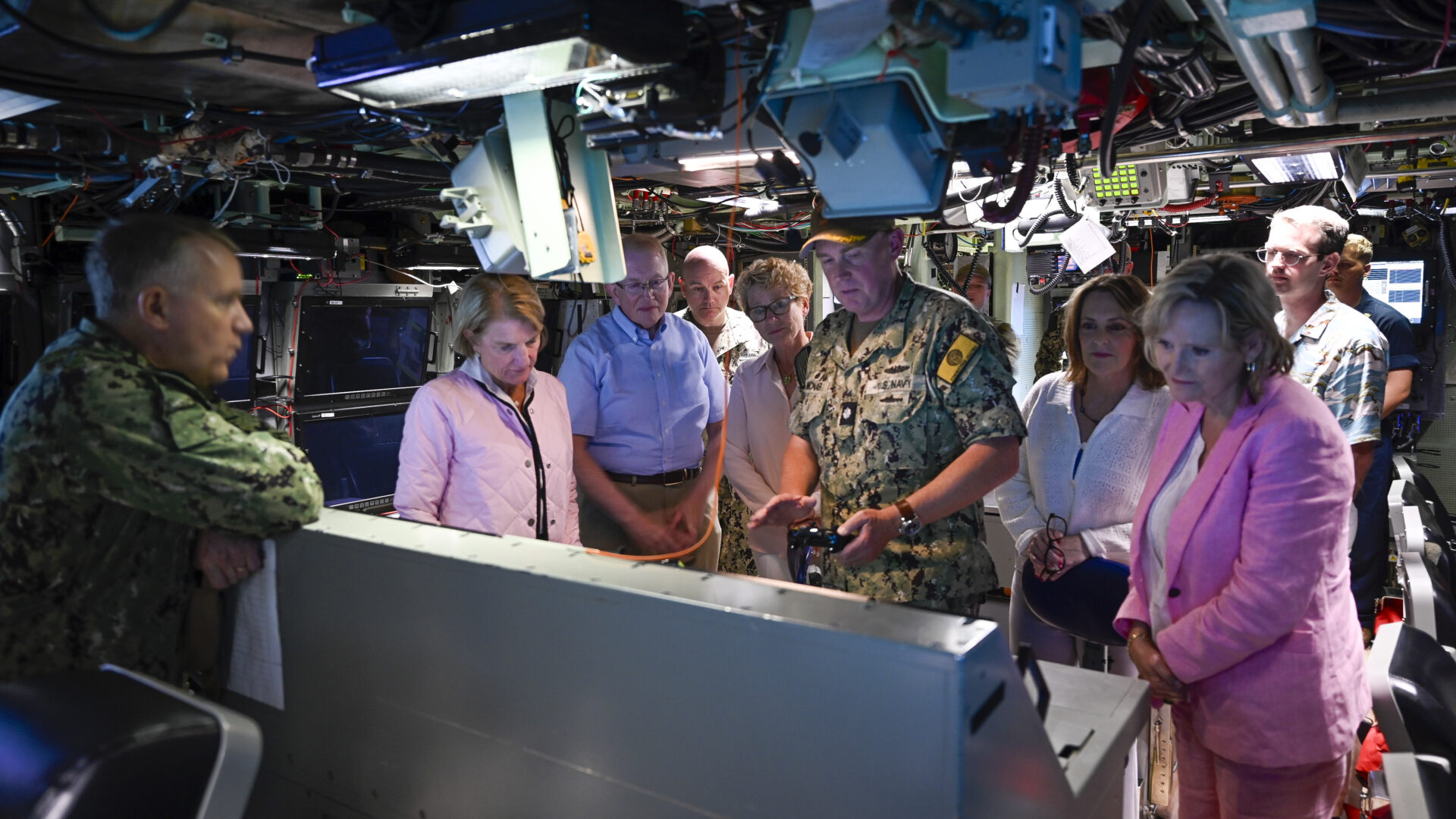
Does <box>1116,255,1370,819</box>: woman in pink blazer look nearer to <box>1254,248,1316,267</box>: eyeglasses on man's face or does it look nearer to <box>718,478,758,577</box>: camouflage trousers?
<box>1254,248,1316,267</box>: eyeglasses on man's face

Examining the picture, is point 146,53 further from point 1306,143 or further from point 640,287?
point 1306,143

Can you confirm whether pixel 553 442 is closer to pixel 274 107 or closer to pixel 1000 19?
pixel 274 107

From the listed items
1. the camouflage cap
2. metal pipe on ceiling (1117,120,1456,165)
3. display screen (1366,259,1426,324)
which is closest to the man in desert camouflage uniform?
the camouflage cap

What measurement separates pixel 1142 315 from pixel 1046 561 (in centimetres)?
89

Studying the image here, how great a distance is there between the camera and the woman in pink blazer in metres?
1.63

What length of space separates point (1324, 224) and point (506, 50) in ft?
9.07

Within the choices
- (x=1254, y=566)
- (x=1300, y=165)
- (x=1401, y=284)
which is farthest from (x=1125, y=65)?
(x=1401, y=284)

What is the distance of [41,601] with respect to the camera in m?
1.58

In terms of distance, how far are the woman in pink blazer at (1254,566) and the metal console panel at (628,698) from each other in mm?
283

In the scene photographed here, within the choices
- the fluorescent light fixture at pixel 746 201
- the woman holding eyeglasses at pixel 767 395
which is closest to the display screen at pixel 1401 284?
the fluorescent light fixture at pixel 746 201

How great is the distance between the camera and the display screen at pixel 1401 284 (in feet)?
22.6

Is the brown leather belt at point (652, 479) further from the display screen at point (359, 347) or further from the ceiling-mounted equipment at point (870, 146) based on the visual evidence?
the display screen at point (359, 347)

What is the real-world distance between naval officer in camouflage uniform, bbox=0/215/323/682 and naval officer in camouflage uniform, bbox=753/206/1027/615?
119 cm

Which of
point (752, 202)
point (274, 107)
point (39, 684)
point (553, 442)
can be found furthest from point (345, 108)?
point (752, 202)
